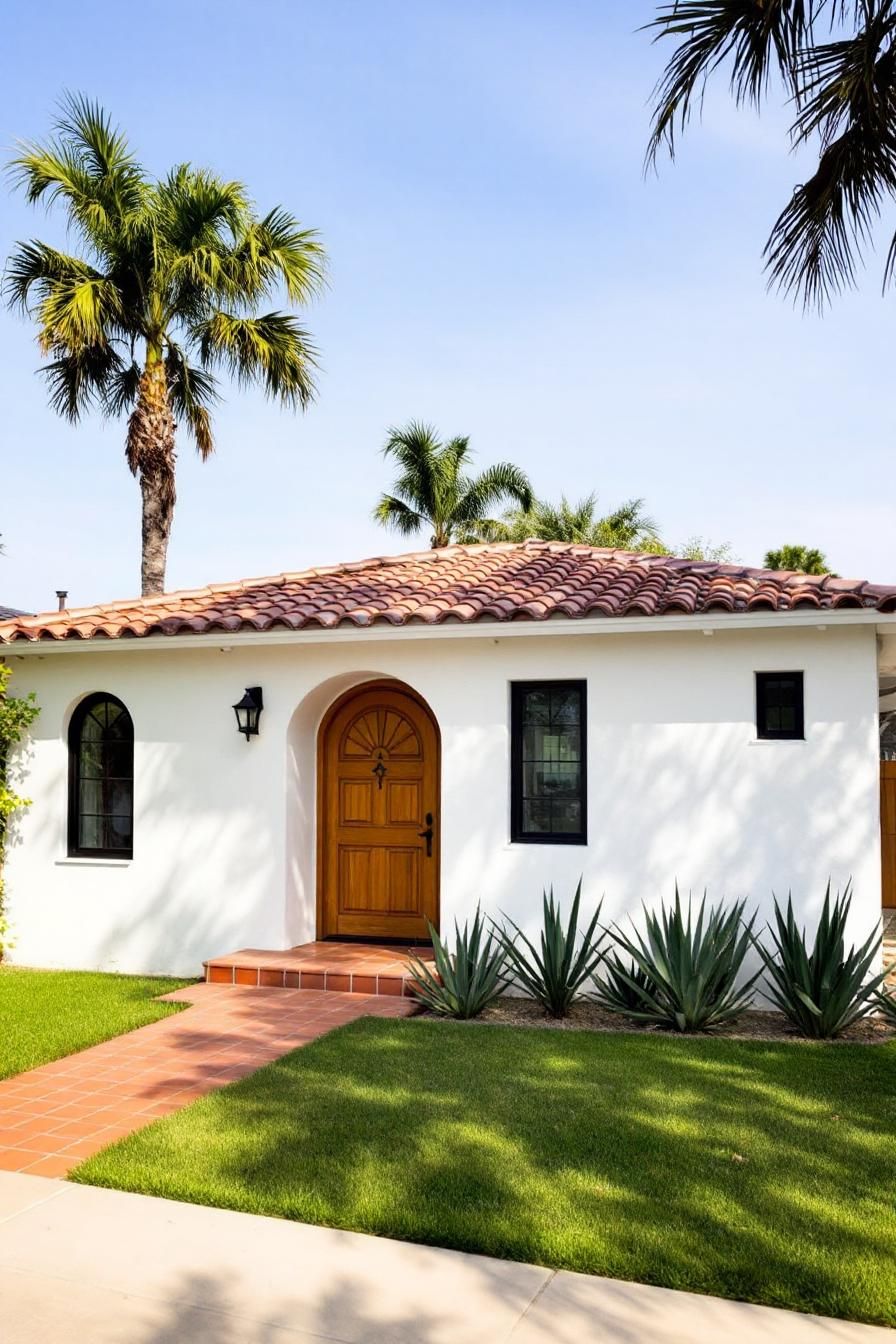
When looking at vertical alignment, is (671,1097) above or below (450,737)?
below

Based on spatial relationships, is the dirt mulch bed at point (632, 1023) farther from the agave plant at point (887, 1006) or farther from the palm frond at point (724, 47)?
the palm frond at point (724, 47)

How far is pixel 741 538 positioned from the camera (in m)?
41.4

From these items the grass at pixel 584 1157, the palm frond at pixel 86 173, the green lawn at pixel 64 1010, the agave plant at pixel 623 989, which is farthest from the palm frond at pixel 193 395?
the grass at pixel 584 1157

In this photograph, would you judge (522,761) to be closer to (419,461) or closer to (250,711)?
(250,711)

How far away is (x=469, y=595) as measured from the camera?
33.8 feet

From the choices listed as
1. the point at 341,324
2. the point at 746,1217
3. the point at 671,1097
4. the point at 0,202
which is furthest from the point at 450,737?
the point at 0,202

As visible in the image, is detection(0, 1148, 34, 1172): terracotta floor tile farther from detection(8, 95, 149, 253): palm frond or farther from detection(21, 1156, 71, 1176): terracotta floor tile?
detection(8, 95, 149, 253): palm frond

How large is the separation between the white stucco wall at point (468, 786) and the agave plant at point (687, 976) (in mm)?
805

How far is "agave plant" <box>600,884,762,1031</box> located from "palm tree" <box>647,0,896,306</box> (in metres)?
5.02

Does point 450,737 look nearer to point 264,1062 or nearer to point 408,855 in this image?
point 408,855

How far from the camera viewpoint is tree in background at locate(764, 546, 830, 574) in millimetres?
31078

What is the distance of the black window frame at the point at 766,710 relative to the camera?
353 inches

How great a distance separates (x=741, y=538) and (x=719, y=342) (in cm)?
2749

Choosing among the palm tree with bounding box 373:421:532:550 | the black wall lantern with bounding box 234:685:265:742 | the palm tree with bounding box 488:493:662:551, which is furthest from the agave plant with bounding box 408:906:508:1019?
the palm tree with bounding box 488:493:662:551
